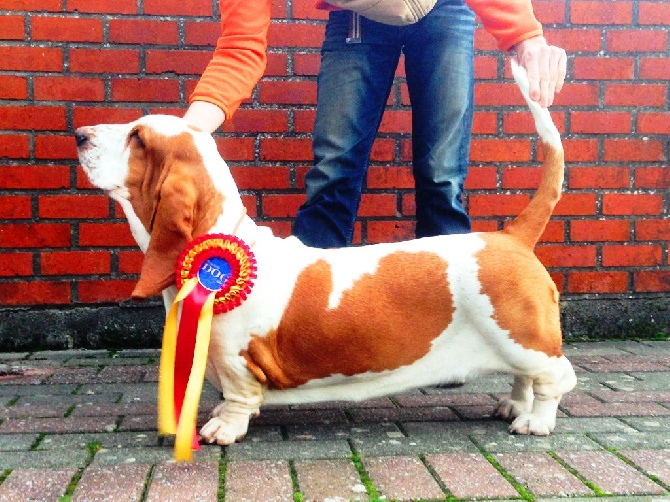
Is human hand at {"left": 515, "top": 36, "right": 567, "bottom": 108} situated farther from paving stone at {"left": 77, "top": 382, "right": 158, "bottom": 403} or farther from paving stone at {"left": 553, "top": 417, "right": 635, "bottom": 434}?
paving stone at {"left": 77, "top": 382, "right": 158, "bottom": 403}

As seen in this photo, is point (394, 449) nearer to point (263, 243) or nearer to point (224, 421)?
point (224, 421)

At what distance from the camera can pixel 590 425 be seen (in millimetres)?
2395

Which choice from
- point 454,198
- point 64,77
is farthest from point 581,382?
point 64,77

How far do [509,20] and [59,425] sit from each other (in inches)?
83.4

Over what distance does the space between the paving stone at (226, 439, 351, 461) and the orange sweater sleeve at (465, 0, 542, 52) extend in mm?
1550

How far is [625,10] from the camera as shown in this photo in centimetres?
368

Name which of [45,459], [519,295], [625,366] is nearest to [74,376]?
[45,459]

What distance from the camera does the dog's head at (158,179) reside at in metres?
2.11

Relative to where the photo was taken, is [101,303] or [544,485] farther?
[101,303]

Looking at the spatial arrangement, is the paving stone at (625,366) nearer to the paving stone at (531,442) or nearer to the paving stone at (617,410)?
the paving stone at (617,410)

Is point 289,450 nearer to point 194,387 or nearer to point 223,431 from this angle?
point 223,431

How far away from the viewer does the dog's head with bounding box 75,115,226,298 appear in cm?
211

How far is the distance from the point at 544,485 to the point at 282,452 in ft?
2.46

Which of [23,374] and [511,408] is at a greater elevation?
[511,408]
